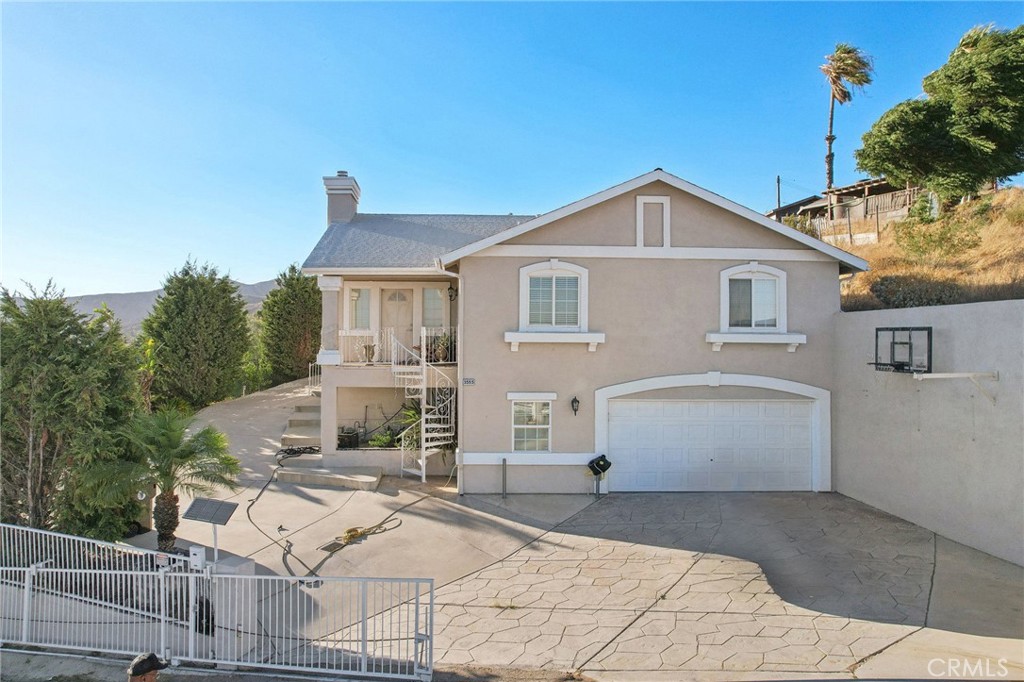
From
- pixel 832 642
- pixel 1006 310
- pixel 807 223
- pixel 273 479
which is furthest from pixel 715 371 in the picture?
pixel 807 223

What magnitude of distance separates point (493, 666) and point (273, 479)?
28.9 ft

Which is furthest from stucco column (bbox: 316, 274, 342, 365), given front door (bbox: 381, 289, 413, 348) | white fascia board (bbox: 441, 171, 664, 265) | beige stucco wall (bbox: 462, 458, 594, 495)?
beige stucco wall (bbox: 462, 458, 594, 495)

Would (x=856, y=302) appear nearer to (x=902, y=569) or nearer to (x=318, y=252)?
(x=902, y=569)

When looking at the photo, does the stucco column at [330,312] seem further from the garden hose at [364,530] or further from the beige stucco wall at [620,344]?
the garden hose at [364,530]

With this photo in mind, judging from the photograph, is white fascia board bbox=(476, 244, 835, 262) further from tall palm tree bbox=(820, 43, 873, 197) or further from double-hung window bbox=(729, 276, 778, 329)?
tall palm tree bbox=(820, 43, 873, 197)

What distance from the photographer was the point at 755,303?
1202 centimetres

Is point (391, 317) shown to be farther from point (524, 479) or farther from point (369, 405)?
point (524, 479)

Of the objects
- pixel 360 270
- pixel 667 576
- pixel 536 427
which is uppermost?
pixel 360 270

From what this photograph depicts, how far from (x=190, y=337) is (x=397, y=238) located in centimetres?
904

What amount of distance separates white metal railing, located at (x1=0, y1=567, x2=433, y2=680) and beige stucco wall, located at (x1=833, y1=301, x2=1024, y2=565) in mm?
8805

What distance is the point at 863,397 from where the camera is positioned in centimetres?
1109

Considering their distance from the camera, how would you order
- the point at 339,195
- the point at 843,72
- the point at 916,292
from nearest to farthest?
1. the point at 916,292
2. the point at 339,195
3. the point at 843,72

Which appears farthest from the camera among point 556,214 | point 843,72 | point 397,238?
point 843,72

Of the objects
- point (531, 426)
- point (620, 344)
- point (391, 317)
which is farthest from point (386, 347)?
point (620, 344)
